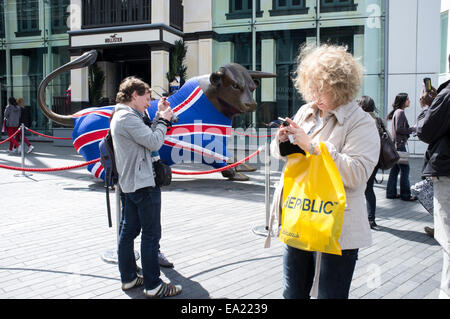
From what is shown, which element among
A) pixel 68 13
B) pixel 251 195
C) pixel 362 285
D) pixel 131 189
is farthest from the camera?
pixel 68 13

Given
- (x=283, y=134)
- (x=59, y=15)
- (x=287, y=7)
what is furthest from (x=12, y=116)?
(x=283, y=134)

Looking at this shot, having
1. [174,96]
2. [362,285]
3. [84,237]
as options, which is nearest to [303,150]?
[362,285]

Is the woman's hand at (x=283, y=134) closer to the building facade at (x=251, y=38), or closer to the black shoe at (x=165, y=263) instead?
the black shoe at (x=165, y=263)

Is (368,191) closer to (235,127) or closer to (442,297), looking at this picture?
(442,297)

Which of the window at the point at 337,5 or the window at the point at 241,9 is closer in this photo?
the window at the point at 337,5

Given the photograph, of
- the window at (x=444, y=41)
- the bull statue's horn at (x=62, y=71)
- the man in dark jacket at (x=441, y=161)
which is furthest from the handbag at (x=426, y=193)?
the window at (x=444, y=41)

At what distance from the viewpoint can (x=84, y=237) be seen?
5012 mm

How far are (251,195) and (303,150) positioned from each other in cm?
543

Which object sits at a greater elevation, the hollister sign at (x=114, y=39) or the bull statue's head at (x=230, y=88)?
the hollister sign at (x=114, y=39)

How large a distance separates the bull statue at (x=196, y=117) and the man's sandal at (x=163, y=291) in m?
4.50

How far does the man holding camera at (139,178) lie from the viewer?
322 cm

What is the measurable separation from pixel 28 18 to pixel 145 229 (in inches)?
739

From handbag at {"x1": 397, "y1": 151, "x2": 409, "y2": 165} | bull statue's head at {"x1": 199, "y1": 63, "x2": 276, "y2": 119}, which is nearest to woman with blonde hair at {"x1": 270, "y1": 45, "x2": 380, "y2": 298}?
handbag at {"x1": 397, "y1": 151, "x2": 409, "y2": 165}

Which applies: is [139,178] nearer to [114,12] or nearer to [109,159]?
[109,159]
